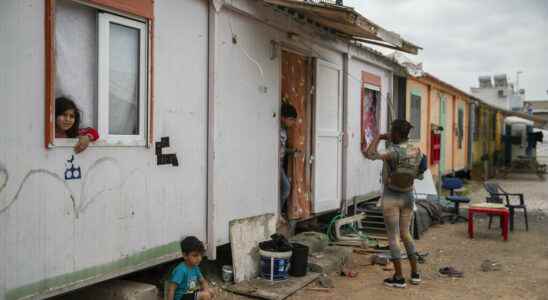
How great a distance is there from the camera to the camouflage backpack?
5.68 metres

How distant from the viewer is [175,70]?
4.77 m

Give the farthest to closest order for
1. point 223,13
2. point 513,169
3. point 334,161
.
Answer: point 513,169
point 334,161
point 223,13

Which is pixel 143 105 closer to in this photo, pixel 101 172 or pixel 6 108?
pixel 101 172

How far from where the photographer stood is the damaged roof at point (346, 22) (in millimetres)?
5668

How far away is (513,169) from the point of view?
81.3 ft

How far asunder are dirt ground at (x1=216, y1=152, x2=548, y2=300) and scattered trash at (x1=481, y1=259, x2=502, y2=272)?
79mm

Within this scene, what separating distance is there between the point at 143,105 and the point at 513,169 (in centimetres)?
2388

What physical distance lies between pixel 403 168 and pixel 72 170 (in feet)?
11.3

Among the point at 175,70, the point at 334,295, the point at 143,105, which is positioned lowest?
the point at 334,295

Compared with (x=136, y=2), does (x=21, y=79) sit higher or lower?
lower

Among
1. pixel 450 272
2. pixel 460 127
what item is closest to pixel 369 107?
pixel 450 272

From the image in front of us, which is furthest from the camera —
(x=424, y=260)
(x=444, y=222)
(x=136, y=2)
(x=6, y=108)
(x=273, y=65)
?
(x=444, y=222)

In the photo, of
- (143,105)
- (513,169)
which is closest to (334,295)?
(143,105)

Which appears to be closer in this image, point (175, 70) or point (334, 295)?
point (175, 70)
